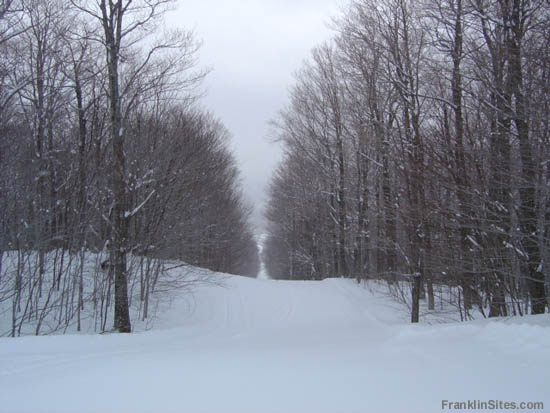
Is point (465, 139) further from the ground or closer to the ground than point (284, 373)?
further from the ground

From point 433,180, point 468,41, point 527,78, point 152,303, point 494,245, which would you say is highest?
point 468,41

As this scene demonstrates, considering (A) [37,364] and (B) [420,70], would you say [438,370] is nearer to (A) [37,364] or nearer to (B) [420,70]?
(A) [37,364]

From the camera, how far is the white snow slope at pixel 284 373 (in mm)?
3711

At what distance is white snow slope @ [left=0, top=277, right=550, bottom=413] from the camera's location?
371 cm

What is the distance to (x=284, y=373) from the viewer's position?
477cm

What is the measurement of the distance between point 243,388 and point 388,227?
9007mm

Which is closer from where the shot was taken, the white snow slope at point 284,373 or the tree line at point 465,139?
the white snow slope at point 284,373

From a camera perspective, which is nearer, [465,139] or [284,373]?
[284,373]

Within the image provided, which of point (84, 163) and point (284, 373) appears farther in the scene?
point (84, 163)

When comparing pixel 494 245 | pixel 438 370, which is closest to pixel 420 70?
pixel 494 245

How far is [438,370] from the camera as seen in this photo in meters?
4.43

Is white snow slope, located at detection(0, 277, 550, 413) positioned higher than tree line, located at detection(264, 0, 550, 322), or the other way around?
tree line, located at detection(264, 0, 550, 322)

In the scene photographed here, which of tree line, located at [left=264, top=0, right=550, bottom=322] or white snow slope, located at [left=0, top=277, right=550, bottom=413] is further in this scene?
tree line, located at [left=264, top=0, right=550, bottom=322]

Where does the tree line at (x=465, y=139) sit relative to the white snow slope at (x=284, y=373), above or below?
above
